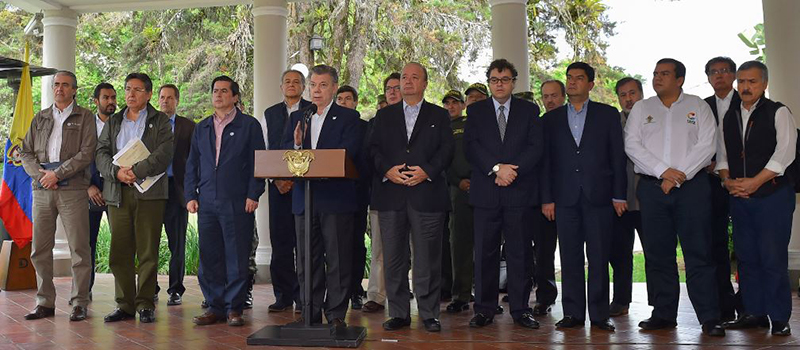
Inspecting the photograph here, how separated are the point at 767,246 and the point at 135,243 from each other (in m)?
4.60

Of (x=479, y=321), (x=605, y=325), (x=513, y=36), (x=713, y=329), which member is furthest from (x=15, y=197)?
(x=713, y=329)

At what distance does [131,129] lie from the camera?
232 inches

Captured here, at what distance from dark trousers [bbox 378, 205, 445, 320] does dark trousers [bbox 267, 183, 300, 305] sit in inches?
43.5

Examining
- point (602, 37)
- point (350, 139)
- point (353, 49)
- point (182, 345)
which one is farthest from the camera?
point (602, 37)

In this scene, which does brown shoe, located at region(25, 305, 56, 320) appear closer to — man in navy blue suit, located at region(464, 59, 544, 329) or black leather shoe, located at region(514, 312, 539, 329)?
man in navy blue suit, located at region(464, 59, 544, 329)

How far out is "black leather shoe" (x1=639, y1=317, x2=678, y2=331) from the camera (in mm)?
5242

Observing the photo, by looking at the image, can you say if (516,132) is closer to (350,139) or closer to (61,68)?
(350,139)

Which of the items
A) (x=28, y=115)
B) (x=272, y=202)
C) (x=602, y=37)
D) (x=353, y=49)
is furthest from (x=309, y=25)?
(x=272, y=202)

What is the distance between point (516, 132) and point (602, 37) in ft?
39.0

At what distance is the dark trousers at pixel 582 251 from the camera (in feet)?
17.3

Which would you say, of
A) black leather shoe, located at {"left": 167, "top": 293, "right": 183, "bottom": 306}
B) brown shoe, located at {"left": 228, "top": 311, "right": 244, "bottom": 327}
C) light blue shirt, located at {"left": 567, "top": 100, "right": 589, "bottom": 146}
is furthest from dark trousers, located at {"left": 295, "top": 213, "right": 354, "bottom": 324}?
black leather shoe, located at {"left": 167, "top": 293, "right": 183, "bottom": 306}

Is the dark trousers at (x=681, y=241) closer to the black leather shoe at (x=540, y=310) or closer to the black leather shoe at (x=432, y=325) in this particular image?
the black leather shoe at (x=540, y=310)

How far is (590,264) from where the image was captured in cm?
536

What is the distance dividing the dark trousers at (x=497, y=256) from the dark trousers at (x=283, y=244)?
158 cm
